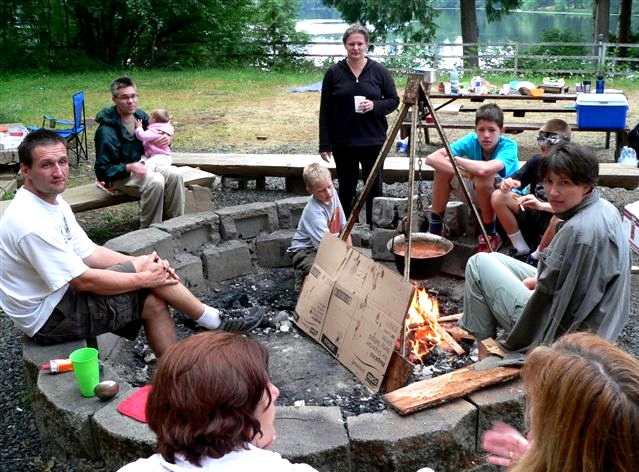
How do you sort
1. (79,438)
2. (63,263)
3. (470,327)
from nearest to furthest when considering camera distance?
1. (79,438)
2. (63,263)
3. (470,327)

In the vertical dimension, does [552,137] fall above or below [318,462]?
above

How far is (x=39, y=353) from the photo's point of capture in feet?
11.6

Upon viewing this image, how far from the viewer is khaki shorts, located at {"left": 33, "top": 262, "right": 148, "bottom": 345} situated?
3.59 metres

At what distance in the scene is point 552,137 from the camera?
211 inches

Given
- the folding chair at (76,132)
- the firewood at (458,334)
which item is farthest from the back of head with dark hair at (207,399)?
the folding chair at (76,132)

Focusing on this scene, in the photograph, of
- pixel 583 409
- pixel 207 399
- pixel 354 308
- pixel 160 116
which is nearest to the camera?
pixel 583 409

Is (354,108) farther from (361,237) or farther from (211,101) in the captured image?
(211,101)

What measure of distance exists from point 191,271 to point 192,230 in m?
0.35

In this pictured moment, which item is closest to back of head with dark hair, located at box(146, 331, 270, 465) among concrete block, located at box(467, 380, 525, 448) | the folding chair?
concrete block, located at box(467, 380, 525, 448)

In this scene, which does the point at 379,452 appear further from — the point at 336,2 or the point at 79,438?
the point at 336,2

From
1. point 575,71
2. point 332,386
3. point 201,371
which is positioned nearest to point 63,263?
point 332,386

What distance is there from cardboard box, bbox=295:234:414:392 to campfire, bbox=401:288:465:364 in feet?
0.73

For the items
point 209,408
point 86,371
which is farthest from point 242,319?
point 209,408

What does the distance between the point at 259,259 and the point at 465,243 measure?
164 cm
